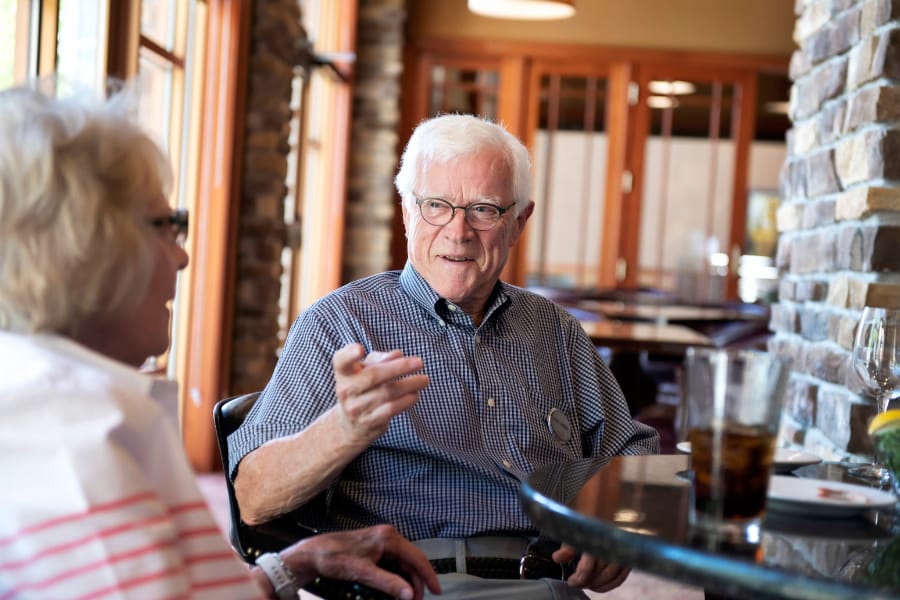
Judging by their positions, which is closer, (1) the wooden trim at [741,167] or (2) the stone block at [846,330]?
(2) the stone block at [846,330]

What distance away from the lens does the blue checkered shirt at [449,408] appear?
1769 millimetres

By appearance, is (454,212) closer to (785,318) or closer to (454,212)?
(454,212)

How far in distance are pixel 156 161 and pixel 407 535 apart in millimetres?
824

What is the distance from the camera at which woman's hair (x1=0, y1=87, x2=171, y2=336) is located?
1.03 meters

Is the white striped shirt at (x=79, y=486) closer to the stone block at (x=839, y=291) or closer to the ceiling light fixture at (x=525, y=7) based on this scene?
the stone block at (x=839, y=291)

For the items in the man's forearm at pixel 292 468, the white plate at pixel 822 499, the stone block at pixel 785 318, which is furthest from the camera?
the stone block at pixel 785 318

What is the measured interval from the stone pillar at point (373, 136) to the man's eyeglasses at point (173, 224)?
23.0ft

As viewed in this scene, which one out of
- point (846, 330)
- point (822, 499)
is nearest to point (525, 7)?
point (846, 330)

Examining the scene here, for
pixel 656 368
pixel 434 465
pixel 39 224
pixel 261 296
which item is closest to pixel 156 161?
pixel 39 224

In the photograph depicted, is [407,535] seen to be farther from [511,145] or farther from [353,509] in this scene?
[511,145]

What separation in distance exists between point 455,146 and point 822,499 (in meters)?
1.00

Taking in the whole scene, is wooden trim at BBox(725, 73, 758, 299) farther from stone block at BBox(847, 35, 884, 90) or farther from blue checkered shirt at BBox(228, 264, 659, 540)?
blue checkered shirt at BBox(228, 264, 659, 540)

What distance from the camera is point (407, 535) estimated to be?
177cm

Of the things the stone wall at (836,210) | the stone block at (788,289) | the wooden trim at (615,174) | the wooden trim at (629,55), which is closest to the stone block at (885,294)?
the stone wall at (836,210)
